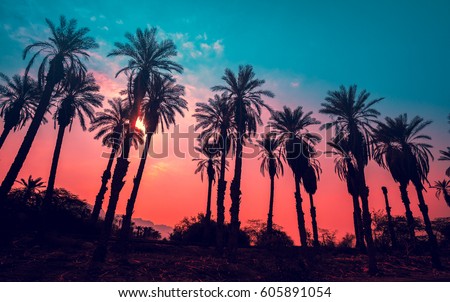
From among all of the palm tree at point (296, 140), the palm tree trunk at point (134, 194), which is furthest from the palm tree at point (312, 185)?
the palm tree trunk at point (134, 194)

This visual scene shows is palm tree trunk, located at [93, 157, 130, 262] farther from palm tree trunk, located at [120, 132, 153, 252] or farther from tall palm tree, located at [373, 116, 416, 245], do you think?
tall palm tree, located at [373, 116, 416, 245]

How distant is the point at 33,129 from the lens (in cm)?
1905

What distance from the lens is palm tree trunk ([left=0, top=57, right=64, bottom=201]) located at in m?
17.7

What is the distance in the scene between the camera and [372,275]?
1677 cm

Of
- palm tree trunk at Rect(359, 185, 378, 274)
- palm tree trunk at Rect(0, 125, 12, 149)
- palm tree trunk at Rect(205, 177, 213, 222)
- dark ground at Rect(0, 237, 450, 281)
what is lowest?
dark ground at Rect(0, 237, 450, 281)

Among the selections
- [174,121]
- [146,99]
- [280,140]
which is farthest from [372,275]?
[146,99]

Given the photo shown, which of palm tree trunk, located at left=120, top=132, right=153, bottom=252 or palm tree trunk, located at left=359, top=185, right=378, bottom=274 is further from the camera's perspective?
palm tree trunk, located at left=120, top=132, right=153, bottom=252

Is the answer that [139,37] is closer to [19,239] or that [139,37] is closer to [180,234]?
[19,239]

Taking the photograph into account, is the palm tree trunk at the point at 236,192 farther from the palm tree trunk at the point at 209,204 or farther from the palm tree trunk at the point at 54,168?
the palm tree trunk at the point at 54,168

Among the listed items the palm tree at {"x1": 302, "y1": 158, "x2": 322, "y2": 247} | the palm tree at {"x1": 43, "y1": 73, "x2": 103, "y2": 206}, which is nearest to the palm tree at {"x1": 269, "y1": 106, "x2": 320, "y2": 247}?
the palm tree at {"x1": 302, "y1": 158, "x2": 322, "y2": 247}

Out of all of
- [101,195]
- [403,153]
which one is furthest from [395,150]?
[101,195]

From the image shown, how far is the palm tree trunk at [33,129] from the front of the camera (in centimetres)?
1769

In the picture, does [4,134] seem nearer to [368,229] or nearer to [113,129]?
[113,129]

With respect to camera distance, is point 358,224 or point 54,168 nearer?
point 54,168
